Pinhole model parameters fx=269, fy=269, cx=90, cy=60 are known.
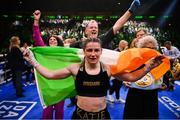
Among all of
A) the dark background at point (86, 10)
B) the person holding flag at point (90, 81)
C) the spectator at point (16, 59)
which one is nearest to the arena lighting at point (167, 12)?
the dark background at point (86, 10)

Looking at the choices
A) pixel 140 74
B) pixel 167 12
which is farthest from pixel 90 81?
pixel 167 12

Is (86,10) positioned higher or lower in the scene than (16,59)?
higher

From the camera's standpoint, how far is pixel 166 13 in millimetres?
18250

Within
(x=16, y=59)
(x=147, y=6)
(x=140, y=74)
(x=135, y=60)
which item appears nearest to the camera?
(x=140, y=74)

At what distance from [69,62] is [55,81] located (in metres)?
0.30

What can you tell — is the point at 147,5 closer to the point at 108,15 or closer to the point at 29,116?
the point at 108,15

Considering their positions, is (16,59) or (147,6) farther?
(147,6)

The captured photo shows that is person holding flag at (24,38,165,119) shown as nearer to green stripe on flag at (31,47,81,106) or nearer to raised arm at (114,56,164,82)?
raised arm at (114,56,164,82)


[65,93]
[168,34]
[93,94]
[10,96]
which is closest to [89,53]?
[93,94]

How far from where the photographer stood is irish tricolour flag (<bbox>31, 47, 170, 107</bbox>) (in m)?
3.05

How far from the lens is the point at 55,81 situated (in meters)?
3.39

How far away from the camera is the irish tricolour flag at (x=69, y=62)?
3.05 m

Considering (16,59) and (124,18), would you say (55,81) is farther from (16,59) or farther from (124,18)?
(16,59)

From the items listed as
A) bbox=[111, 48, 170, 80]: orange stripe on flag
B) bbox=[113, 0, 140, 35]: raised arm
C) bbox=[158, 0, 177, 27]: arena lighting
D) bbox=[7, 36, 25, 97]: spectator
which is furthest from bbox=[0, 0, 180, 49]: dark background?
bbox=[111, 48, 170, 80]: orange stripe on flag
